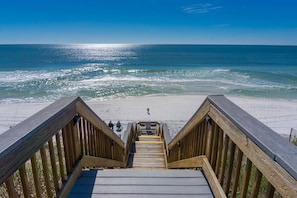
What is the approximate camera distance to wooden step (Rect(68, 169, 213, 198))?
238 cm

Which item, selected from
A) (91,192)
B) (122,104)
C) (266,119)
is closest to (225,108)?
(91,192)

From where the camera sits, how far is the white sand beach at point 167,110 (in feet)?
46.9

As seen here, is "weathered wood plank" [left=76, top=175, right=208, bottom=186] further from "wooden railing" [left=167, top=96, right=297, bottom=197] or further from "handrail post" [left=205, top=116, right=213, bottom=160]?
"handrail post" [left=205, top=116, right=213, bottom=160]

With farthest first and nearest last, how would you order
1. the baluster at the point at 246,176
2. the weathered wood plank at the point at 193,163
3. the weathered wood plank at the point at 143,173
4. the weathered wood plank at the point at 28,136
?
the weathered wood plank at the point at 193,163, the weathered wood plank at the point at 143,173, the baluster at the point at 246,176, the weathered wood plank at the point at 28,136

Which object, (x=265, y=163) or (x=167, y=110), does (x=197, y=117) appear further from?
(x=167, y=110)

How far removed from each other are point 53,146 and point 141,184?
114cm

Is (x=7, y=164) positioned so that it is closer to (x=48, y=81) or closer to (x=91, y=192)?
(x=91, y=192)

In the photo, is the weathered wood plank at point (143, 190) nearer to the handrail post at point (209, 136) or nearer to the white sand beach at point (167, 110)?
the handrail post at point (209, 136)

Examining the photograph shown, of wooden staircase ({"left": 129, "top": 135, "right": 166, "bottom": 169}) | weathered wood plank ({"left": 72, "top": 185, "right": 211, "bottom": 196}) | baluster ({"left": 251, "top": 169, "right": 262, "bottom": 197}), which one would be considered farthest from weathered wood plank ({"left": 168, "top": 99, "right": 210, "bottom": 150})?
wooden staircase ({"left": 129, "top": 135, "right": 166, "bottom": 169})

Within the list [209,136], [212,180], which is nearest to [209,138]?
[209,136]

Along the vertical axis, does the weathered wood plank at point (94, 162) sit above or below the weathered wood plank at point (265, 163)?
below

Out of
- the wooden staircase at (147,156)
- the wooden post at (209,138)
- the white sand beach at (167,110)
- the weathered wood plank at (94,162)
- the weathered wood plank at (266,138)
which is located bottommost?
the white sand beach at (167,110)

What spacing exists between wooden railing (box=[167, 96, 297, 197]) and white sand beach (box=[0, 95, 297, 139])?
10.2 meters

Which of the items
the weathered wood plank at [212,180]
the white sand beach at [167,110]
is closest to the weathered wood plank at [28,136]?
the weathered wood plank at [212,180]
